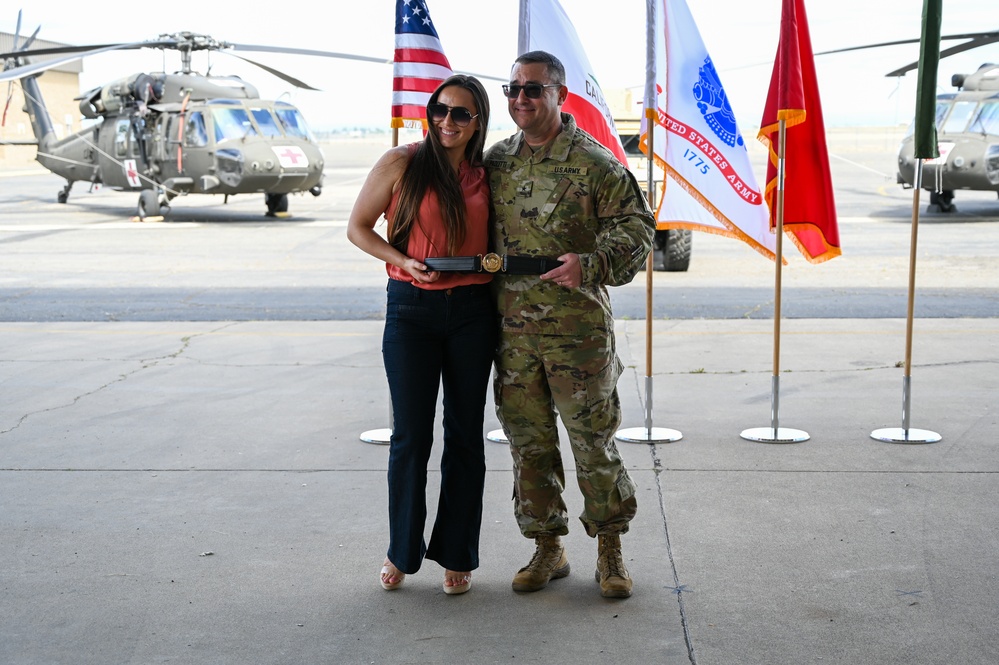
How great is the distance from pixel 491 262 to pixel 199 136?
1802 centimetres

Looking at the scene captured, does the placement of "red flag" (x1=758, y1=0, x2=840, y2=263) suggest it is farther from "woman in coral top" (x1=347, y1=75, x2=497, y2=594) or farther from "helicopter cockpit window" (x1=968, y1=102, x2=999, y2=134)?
"helicopter cockpit window" (x1=968, y1=102, x2=999, y2=134)

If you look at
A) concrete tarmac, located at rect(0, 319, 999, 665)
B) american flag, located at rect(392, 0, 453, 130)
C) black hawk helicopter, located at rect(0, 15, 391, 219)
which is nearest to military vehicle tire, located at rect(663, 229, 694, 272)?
concrete tarmac, located at rect(0, 319, 999, 665)

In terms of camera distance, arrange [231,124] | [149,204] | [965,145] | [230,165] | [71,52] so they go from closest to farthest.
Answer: [71,52]
[965,145]
[230,165]
[231,124]
[149,204]

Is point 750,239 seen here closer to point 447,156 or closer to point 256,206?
point 447,156

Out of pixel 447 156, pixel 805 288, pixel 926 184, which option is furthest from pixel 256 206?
pixel 447 156

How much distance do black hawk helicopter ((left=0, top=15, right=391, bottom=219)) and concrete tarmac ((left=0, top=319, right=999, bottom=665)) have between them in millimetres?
12544

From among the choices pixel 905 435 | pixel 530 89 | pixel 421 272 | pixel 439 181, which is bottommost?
pixel 905 435

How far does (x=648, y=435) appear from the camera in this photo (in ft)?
19.8

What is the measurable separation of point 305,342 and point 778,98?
4655mm

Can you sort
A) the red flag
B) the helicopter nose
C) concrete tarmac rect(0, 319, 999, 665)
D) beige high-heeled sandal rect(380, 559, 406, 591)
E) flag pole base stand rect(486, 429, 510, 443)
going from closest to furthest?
concrete tarmac rect(0, 319, 999, 665) → beige high-heeled sandal rect(380, 559, 406, 591) → the red flag → flag pole base stand rect(486, 429, 510, 443) → the helicopter nose

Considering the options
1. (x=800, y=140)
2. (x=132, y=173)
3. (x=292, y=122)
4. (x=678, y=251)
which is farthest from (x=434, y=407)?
(x=132, y=173)

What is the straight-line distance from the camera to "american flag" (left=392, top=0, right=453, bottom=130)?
5555 millimetres

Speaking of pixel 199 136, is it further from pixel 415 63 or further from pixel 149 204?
pixel 415 63

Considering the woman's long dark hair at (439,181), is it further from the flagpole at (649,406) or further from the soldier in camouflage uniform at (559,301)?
the flagpole at (649,406)
